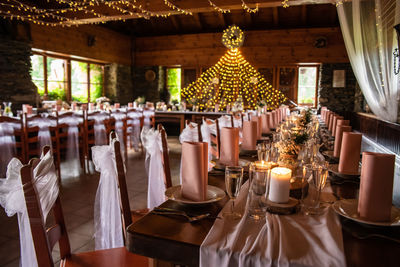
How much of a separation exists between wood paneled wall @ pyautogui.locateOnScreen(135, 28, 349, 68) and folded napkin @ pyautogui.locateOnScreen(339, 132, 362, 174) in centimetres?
802

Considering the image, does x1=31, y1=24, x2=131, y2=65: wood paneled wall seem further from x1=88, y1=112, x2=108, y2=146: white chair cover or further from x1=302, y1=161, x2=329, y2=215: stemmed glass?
x1=302, y1=161, x2=329, y2=215: stemmed glass

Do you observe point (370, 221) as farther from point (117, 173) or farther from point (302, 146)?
point (117, 173)

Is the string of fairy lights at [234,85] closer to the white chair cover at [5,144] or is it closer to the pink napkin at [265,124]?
the pink napkin at [265,124]

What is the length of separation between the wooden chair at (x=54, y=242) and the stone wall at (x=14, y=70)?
6.11 metres

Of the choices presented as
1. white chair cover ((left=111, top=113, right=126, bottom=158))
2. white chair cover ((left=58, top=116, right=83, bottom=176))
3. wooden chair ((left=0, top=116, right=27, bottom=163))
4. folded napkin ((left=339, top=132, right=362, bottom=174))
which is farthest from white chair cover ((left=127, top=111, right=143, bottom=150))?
folded napkin ((left=339, top=132, right=362, bottom=174))

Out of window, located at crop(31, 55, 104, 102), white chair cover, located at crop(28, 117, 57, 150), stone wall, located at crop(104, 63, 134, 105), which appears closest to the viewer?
white chair cover, located at crop(28, 117, 57, 150)

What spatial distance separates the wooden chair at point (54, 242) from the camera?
103 cm

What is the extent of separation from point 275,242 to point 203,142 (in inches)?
23.0

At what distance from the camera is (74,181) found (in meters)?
Result: 4.16

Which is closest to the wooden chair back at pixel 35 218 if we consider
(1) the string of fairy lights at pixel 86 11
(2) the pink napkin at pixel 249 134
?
(2) the pink napkin at pixel 249 134

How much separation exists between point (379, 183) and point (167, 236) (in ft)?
2.57

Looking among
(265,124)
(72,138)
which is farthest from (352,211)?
(72,138)

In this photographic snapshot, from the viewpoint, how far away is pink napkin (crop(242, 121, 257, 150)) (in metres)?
2.51

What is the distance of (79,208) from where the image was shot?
Answer: 3191 mm
